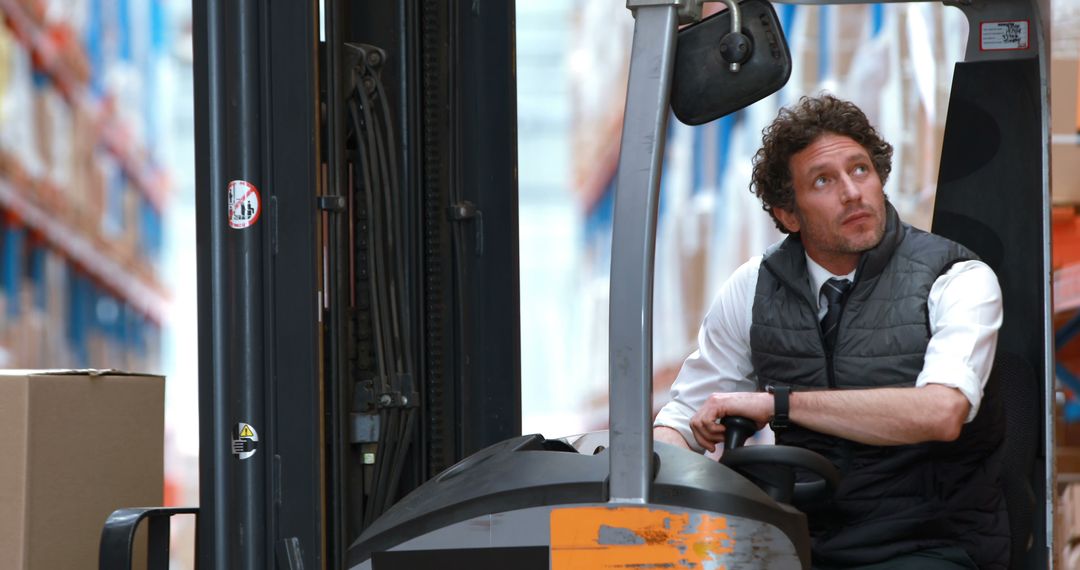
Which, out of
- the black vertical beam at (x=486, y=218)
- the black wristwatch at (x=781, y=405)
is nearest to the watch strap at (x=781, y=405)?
the black wristwatch at (x=781, y=405)

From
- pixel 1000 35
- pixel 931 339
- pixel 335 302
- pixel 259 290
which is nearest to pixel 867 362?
pixel 931 339

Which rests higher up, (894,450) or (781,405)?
(781,405)

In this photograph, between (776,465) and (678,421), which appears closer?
(776,465)

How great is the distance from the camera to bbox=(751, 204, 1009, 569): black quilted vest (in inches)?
85.2

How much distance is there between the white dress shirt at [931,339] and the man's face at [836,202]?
55 millimetres

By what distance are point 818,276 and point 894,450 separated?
14.9 inches

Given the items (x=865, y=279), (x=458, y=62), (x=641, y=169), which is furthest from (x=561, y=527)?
(x=458, y=62)

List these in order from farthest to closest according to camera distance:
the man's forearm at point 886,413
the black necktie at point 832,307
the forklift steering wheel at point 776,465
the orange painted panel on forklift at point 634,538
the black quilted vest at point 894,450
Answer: the black necktie at point 832,307, the black quilted vest at point 894,450, the man's forearm at point 886,413, the forklift steering wheel at point 776,465, the orange painted panel on forklift at point 634,538

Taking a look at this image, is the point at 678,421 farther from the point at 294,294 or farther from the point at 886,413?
the point at 294,294

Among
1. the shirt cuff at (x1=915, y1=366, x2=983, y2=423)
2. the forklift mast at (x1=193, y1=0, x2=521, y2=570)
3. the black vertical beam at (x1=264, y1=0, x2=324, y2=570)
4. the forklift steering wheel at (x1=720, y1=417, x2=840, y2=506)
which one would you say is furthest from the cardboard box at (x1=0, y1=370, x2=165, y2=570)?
the shirt cuff at (x1=915, y1=366, x2=983, y2=423)

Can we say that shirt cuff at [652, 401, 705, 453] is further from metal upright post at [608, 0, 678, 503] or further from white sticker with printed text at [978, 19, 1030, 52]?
white sticker with printed text at [978, 19, 1030, 52]

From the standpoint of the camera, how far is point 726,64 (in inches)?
67.1

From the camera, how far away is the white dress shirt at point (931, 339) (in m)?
2.10

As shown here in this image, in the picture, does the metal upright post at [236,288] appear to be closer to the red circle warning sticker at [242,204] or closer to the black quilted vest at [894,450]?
the red circle warning sticker at [242,204]
